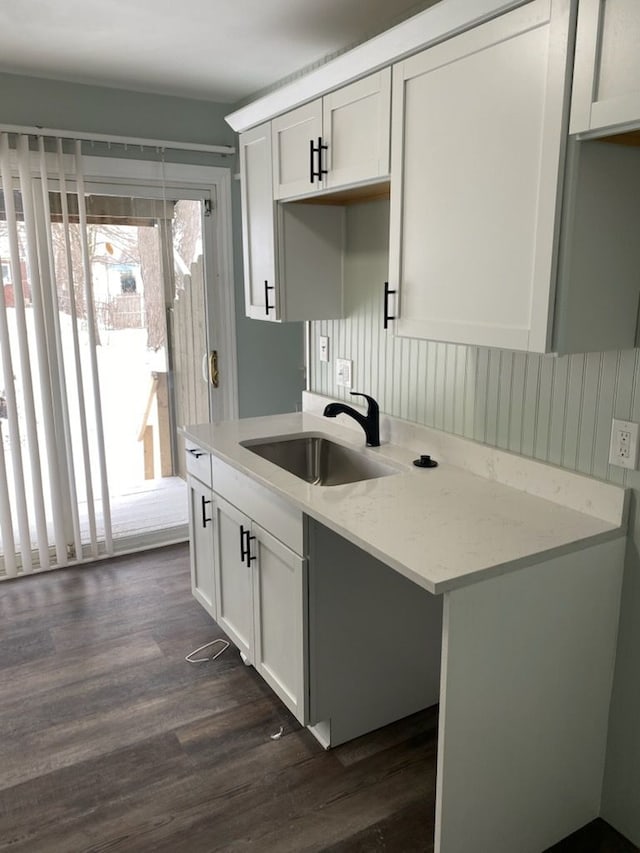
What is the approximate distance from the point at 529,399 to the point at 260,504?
3.08 feet

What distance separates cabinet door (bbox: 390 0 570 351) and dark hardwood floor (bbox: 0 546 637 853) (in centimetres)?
138

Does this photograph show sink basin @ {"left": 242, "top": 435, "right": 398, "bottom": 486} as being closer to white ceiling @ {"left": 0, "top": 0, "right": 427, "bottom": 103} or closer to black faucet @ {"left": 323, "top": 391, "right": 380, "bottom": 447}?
black faucet @ {"left": 323, "top": 391, "right": 380, "bottom": 447}

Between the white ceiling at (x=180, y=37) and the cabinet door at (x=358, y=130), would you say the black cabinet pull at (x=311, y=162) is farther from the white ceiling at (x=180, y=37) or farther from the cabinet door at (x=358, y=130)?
the white ceiling at (x=180, y=37)

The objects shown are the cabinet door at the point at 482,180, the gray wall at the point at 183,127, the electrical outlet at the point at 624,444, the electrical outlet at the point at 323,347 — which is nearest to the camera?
the cabinet door at the point at 482,180

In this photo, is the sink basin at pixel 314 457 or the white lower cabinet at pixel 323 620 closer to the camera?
the white lower cabinet at pixel 323 620

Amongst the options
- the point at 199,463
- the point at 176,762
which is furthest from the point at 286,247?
the point at 176,762

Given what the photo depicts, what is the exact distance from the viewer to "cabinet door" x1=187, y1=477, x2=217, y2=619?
2.70 meters

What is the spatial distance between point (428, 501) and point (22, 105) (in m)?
2.77

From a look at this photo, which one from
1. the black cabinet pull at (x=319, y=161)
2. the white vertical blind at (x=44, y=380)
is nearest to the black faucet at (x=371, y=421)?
the black cabinet pull at (x=319, y=161)

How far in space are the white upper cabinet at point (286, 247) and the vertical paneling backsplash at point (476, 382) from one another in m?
0.08

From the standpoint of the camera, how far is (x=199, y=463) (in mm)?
2713

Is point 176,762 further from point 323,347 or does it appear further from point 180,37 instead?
point 180,37

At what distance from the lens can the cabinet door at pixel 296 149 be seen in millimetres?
2246

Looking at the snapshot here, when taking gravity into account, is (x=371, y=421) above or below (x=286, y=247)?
below
